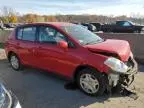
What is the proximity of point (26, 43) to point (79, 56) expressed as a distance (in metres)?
2.34

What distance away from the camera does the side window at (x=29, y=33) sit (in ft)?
25.9

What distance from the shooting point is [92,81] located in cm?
618

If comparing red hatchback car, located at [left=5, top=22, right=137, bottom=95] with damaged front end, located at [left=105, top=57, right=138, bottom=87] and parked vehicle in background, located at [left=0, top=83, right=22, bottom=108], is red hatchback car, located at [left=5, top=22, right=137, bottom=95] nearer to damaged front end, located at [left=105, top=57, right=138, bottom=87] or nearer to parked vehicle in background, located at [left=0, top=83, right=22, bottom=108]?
damaged front end, located at [left=105, top=57, right=138, bottom=87]

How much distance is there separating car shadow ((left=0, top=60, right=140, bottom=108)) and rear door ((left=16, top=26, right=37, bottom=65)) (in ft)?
1.55

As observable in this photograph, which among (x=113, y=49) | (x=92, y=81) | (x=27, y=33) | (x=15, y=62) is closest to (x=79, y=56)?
(x=92, y=81)

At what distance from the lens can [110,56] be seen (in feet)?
20.0

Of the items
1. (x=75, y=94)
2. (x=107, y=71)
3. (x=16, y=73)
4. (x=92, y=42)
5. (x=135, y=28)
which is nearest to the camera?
(x=107, y=71)

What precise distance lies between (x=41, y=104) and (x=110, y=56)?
1798 mm

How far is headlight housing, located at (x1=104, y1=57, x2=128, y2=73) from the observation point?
5.86 m

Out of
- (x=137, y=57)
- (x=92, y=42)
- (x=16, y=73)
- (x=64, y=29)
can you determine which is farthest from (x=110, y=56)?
(x=137, y=57)

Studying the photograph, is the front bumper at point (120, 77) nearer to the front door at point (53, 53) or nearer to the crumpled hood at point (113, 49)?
the crumpled hood at point (113, 49)

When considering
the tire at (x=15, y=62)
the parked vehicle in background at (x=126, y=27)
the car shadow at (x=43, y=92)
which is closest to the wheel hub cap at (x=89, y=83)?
the car shadow at (x=43, y=92)

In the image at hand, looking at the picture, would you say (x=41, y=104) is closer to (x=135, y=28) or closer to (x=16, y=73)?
(x=16, y=73)

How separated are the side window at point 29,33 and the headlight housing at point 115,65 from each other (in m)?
2.74
